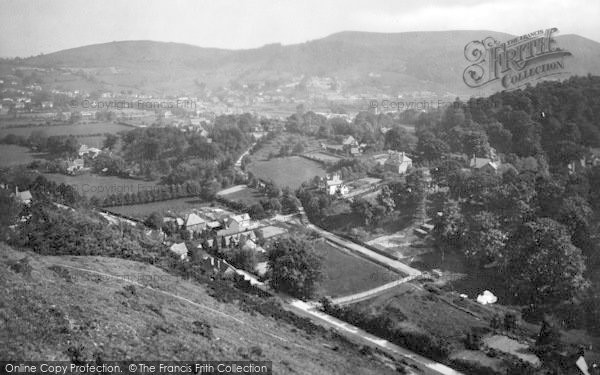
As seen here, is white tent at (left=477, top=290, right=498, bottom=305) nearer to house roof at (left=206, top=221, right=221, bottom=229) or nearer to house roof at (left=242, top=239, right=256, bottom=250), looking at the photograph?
house roof at (left=242, top=239, right=256, bottom=250)

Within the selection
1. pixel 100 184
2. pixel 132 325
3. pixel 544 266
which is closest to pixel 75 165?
pixel 100 184

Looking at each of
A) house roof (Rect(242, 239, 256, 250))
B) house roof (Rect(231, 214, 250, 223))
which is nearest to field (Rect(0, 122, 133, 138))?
house roof (Rect(231, 214, 250, 223))

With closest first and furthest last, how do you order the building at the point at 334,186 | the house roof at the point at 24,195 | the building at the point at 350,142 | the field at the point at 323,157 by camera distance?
1. the house roof at the point at 24,195
2. the building at the point at 334,186
3. the field at the point at 323,157
4. the building at the point at 350,142

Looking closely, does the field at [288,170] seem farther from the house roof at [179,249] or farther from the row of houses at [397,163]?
the house roof at [179,249]

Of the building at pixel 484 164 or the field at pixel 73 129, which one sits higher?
the field at pixel 73 129

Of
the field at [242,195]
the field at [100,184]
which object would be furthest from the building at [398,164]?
the field at [100,184]

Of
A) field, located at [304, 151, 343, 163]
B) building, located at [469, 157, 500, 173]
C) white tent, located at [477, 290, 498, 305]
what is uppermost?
building, located at [469, 157, 500, 173]
